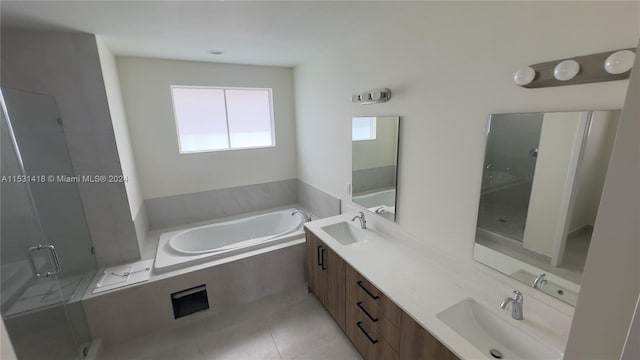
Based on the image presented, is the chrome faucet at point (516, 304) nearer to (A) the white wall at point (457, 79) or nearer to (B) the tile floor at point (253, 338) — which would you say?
(A) the white wall at point (457, 79)

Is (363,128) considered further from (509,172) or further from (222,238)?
(222,238)

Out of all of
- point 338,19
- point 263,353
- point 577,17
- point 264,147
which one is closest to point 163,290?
point 263,353

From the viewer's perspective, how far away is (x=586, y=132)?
107cm

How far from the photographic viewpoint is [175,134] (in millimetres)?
3143

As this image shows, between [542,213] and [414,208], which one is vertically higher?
[542,213]

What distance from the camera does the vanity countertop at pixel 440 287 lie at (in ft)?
3.84

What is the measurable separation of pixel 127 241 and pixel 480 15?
11.0ft

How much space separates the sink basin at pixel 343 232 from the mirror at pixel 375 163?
258 mm

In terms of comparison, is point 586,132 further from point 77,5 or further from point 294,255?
point 77,5

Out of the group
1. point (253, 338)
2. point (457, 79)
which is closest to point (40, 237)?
point (253, 338)

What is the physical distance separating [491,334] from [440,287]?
0.31 m

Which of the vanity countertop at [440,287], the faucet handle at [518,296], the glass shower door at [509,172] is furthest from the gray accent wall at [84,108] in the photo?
the faucet handle at [518,296]

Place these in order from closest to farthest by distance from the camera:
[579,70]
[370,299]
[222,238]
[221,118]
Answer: [579,70] < [370,299] < [222,238] < [221,118]

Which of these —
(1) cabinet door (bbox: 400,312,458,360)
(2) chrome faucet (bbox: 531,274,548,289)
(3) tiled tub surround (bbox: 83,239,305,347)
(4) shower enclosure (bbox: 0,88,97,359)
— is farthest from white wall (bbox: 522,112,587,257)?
(4) shower enclosure (bbox: 0,88,97,359)
